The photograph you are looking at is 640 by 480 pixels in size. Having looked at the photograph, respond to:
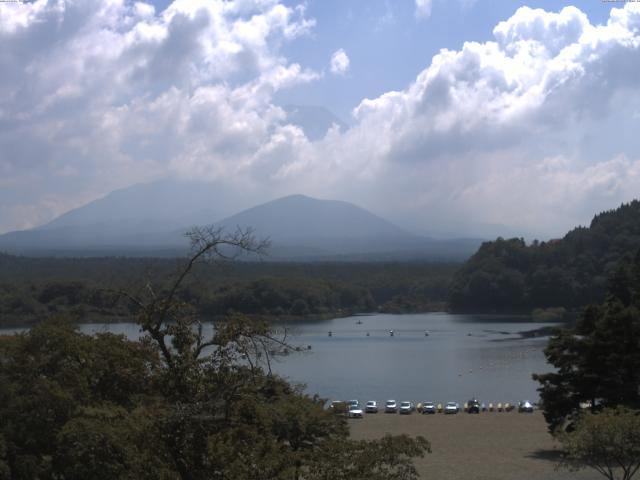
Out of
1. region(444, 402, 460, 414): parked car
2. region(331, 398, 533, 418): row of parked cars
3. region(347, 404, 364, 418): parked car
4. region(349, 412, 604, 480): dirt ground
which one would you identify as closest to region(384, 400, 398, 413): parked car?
region(331, 398, 533, 418): row of parked cars

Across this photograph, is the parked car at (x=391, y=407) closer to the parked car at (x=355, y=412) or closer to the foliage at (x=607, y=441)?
the parked car at (x=355, y=412)

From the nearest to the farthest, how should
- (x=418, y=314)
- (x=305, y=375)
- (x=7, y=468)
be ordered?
1. (x=7, y=468)
2. (x=305, y=375)
3. (x=418, y=314)

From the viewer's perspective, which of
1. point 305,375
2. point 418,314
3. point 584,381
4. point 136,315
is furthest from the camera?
point 418,314

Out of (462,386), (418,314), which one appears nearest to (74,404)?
(462,386)

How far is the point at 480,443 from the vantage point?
57.5 feet

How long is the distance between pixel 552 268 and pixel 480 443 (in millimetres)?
50230

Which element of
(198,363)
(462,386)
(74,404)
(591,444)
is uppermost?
(198,363)

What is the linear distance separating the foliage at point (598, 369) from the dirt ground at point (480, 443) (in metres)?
1.05

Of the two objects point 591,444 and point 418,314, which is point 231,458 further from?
point 418,314

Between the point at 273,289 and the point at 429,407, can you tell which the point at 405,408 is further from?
the point at 273,289

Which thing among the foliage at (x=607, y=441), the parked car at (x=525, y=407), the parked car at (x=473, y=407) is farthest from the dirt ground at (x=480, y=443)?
the foliage at (x=607, y=441)

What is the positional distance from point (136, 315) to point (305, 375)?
27466mm

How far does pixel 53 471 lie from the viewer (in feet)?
26.3

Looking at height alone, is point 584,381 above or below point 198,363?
below
